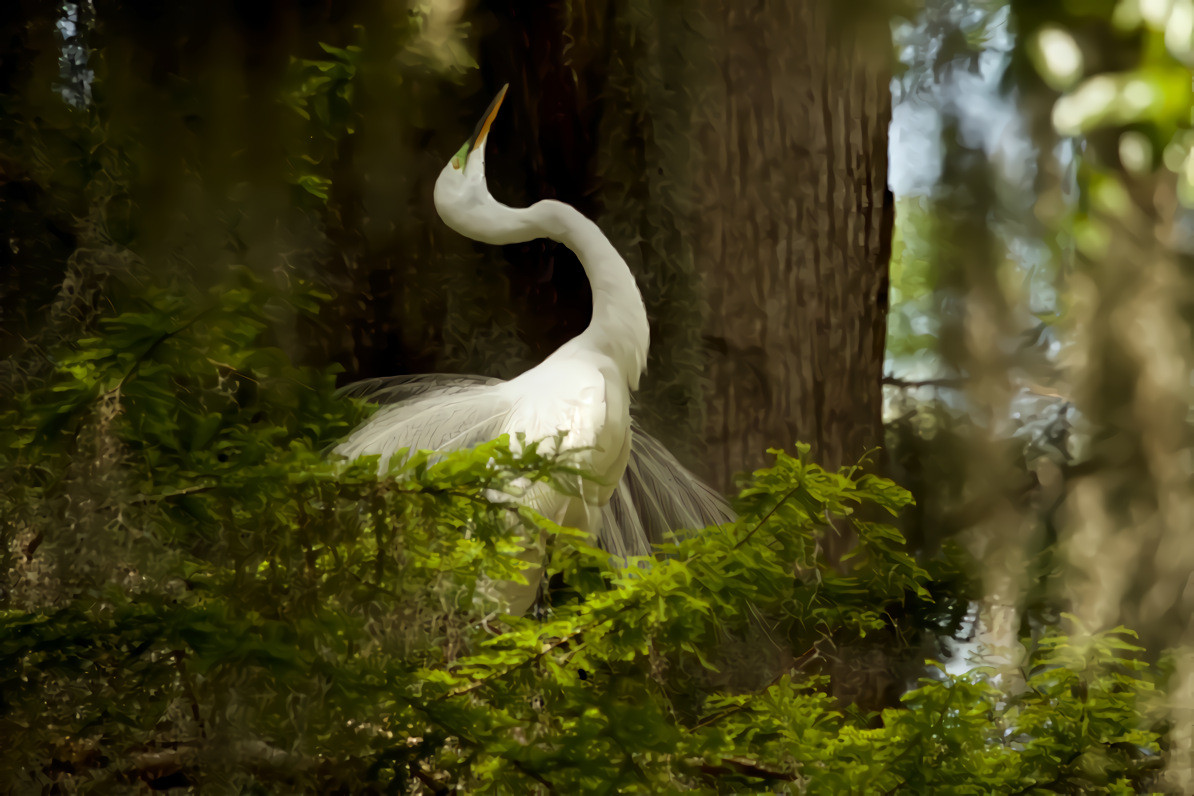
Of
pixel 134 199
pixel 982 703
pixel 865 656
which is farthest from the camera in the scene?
pixel 865 656

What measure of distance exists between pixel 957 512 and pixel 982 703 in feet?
5.95

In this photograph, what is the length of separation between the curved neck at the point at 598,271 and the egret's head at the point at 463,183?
0.07 ft

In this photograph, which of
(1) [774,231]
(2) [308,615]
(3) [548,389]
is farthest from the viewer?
(1) [774,231]

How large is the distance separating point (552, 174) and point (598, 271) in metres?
0.35

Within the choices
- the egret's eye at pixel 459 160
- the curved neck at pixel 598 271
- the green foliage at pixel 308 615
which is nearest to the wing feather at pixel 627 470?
the curved neck at pixel 598 271

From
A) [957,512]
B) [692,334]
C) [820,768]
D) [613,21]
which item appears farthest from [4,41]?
[957,512]

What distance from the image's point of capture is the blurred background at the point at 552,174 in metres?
0.83

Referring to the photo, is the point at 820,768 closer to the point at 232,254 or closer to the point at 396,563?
the point at 396,563

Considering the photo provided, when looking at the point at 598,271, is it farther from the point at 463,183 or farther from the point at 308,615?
the point at 308,615

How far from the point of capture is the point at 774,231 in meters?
1.32

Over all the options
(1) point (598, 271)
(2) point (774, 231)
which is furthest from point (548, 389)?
(2) point (774, 231)

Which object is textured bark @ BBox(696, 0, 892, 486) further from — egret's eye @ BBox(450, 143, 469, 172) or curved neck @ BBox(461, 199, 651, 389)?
egret's eye @ BBox(450, 143, 469, 172)

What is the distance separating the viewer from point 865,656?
1.30 m

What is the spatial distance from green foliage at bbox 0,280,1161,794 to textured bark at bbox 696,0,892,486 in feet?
2.07
